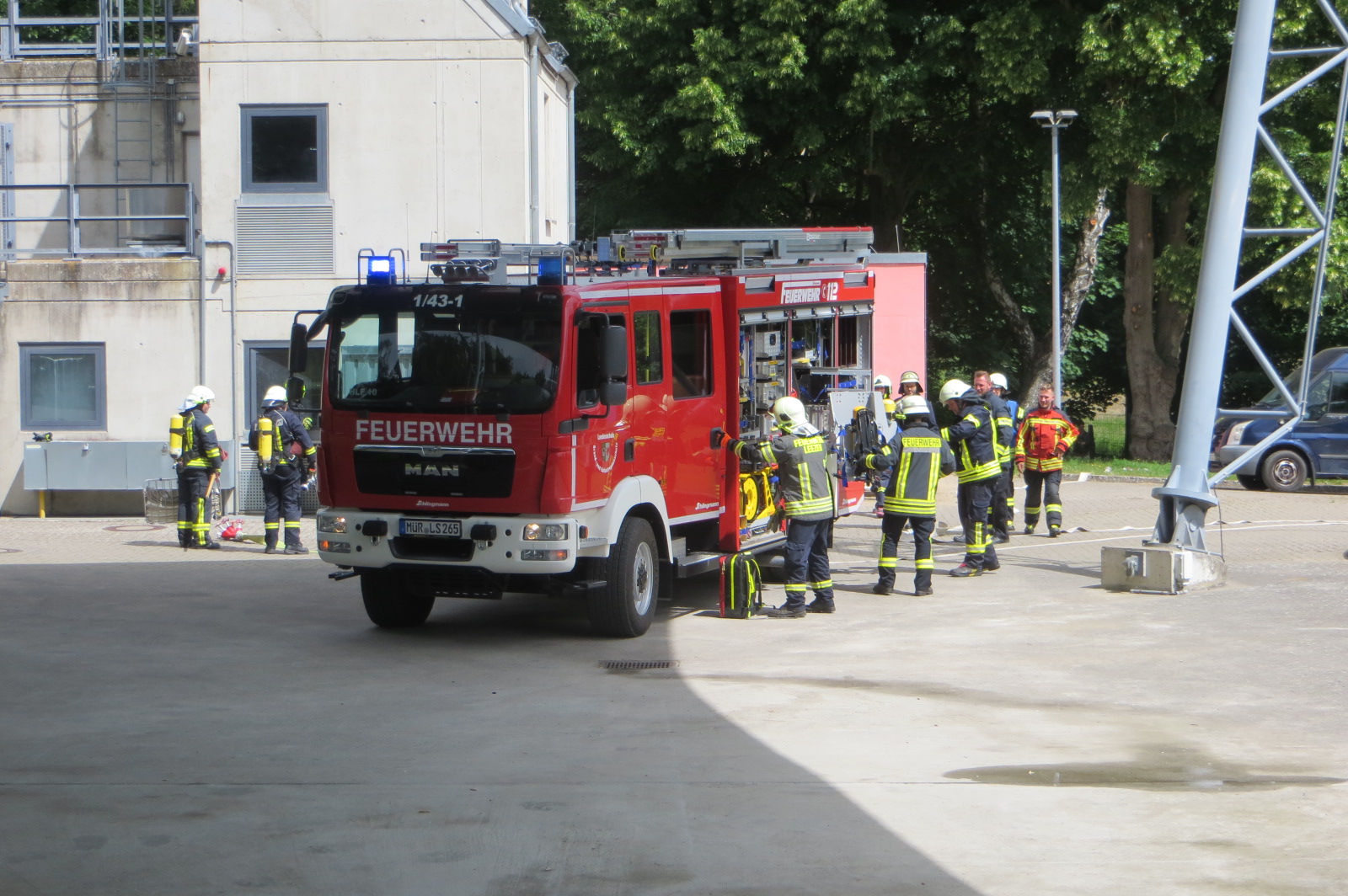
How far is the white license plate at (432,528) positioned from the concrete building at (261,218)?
31.0 feet

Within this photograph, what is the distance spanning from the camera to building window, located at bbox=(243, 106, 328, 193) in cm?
2027

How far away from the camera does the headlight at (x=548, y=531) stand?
10.8m

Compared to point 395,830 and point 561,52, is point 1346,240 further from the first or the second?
point 395,830

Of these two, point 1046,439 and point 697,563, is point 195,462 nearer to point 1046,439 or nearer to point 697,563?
point 697,563

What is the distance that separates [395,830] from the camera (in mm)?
6715

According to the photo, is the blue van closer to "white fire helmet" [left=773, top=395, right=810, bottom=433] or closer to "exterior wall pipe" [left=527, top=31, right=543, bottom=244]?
"exterior wall pipe" [left=527, top=31, right=543, bottom=244]

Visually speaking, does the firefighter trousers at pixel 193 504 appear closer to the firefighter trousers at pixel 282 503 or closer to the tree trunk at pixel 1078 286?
the firefighter trousers at pixel 282 503

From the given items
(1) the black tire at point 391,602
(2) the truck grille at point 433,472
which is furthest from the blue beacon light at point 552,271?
(1) the black tire at point 391,602

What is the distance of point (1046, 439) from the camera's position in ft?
58.0

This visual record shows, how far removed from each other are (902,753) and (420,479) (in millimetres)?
4517

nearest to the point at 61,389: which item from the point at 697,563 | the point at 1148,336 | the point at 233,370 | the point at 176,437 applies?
the point at 233,370

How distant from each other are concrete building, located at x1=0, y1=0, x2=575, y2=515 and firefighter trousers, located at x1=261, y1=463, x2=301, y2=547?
3396 millimetres

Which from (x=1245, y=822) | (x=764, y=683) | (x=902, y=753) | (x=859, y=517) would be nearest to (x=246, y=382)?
(x=859, y=517)

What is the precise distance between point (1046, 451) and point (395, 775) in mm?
11667
